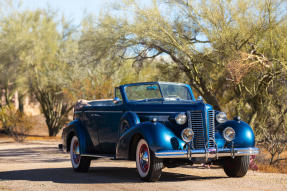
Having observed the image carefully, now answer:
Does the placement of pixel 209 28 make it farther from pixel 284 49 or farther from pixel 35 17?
pixel 35 17

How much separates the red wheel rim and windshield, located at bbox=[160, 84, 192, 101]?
5.33ft

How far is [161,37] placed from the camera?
16312 millimetres

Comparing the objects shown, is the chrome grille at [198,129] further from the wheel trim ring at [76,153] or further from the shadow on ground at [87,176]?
the wheel trim ring at [76,153]

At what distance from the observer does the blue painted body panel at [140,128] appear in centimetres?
867

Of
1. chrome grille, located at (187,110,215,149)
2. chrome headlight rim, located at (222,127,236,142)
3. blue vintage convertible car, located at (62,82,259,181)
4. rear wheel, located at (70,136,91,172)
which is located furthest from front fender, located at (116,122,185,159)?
rear wheel, located at (70,136,91,172)

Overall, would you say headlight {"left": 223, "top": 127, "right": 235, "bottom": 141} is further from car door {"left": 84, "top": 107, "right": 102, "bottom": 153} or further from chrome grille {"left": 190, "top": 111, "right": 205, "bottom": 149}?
car door {"left": 84, "top": 107, "right": 102, "bottom": 153}

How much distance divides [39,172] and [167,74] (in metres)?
9.21

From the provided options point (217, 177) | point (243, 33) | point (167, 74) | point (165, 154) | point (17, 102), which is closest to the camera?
point (165, 154)

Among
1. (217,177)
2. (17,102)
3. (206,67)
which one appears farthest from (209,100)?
(17,102)

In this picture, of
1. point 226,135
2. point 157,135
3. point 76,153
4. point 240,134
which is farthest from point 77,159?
point 240,134

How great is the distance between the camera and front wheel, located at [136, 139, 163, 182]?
861 cm

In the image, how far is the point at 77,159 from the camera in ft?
37.2

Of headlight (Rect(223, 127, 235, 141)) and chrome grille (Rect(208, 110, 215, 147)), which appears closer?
chrome grille (Rect(208, 110, 215, 147))

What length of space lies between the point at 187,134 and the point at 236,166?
157cm
